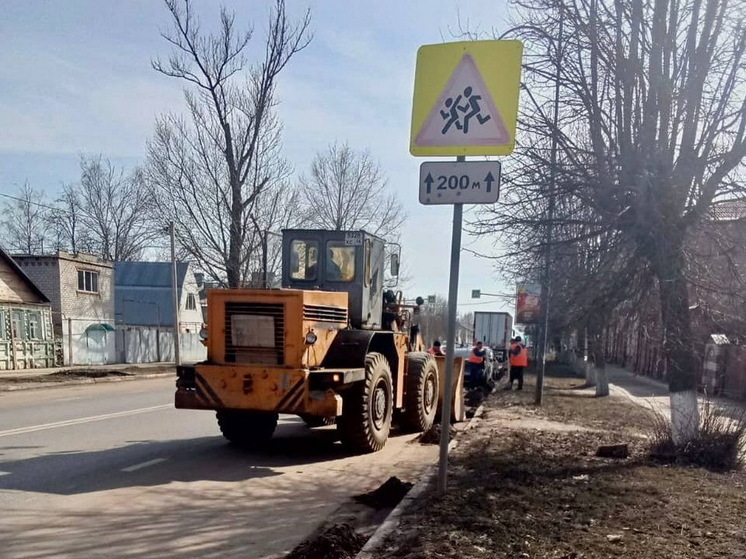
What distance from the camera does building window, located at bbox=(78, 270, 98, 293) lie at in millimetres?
32656

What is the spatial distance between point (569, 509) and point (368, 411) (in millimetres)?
3762

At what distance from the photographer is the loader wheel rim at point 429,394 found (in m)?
11.4

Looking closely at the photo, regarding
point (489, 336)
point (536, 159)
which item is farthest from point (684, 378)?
point (489, 336)

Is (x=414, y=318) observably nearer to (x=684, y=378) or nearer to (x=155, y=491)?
(x=684, y=378)

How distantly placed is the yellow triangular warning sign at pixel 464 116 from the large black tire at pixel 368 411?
4092mm

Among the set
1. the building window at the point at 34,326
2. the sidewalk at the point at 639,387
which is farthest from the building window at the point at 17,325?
the sidewalk at the point at 639,387

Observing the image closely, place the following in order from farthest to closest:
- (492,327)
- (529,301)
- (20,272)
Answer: (492,327) < (20,272) < (529,301)

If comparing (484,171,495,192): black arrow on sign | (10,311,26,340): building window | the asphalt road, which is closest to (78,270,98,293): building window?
(10,311,26,340): building window

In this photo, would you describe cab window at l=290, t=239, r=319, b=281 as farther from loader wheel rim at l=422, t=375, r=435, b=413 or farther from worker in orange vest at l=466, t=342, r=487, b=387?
worker in orange vest at l=466, t=342, r=487, b=387

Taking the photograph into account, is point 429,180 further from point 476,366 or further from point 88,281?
point 88,281

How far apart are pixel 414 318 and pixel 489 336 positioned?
70.8 feet

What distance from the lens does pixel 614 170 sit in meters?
8.07

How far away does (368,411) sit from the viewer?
28.9 ft

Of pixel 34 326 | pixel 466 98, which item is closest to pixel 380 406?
pixel 466 98
